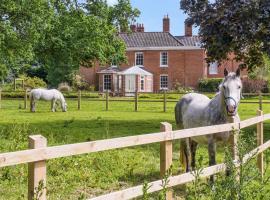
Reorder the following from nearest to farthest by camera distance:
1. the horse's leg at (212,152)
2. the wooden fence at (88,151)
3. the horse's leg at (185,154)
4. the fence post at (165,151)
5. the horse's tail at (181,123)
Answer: the wooden fence at (88,151) < the fence post at (165,151) < the horse's leg at (212,152) < the horse's leg at (185,154) < the horse's tail at (181,123)

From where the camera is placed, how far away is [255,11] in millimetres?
18328

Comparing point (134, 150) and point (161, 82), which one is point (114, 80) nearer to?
point (161, 82)

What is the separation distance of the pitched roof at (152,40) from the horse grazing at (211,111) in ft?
181

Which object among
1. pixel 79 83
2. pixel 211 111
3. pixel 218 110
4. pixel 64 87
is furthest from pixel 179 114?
pixel 79 83

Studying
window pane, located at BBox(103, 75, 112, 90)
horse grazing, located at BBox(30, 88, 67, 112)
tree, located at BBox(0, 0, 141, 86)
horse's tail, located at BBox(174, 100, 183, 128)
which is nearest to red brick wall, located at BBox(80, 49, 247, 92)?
window pane, located at BBox(103, 75, 112, 90)

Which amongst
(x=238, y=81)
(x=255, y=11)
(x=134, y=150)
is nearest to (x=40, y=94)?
(x=255, y=11)

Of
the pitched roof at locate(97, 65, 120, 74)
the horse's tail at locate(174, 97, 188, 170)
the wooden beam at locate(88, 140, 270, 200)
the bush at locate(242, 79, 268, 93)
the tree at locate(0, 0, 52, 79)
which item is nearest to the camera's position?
the wooden beam at locate(88, 140, 270, 200)

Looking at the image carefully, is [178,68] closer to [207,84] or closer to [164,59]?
[164,59]

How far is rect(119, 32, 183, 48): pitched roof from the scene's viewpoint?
65750 mm

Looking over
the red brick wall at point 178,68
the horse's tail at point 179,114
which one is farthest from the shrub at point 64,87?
the horse's tail at point 179,114

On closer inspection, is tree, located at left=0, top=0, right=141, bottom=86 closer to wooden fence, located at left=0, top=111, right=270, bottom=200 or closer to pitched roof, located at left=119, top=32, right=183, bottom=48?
wooden fence, located at left=0, top=111, right=270, bottom=200

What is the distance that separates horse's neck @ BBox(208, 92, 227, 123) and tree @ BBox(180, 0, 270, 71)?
9514 mm

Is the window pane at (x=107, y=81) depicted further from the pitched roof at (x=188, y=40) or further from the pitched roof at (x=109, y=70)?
the pitched roof at (x=188, y=40)

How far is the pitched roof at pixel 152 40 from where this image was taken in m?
65.8
